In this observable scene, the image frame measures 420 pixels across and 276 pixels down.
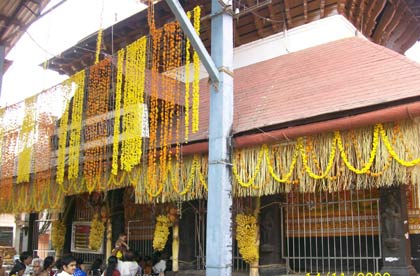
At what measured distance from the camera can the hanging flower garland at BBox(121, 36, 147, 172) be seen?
9.41 metres

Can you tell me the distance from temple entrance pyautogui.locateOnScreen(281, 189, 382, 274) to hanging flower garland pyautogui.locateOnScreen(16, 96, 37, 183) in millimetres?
6762

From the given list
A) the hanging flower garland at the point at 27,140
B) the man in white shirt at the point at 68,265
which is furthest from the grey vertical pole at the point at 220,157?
the hanging flower garland at the point at 27,140

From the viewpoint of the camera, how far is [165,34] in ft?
29.8

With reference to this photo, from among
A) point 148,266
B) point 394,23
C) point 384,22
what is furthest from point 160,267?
point 394,23

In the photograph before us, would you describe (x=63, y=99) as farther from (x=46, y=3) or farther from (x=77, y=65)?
(x=77, y=65)

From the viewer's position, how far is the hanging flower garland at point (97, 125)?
34.4 feet

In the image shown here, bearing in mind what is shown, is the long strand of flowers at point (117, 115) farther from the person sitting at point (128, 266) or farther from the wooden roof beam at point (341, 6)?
the wooden roof beam at point (341, 6)

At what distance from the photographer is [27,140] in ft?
41.4

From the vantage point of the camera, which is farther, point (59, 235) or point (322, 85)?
point (59, 235)

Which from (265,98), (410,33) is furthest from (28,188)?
(410,33)

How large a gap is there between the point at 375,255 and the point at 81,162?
644cm

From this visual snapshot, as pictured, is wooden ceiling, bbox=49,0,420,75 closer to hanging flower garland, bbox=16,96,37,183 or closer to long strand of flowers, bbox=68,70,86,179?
hanging flower garland, bbox=16,96,37,183

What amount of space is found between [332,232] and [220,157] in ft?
11.8

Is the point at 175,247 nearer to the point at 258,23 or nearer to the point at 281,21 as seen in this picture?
the point at 258,23
